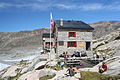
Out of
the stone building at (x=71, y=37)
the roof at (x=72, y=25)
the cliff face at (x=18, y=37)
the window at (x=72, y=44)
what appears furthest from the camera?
the cliff face at (x=18, y=37)

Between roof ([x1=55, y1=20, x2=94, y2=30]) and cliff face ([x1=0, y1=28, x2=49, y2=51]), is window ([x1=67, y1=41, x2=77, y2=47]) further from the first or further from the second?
cliff face ([x1=0, y1=28, x2=49, y2=51])

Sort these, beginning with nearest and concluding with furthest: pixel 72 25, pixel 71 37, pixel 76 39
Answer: pixel 71 37, pixel 76 39, pixel 72 25

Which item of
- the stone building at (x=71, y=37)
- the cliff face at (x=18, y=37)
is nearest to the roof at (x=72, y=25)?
the stone building at (x=71, y=37)

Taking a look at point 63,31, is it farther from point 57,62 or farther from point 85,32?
point 57,62

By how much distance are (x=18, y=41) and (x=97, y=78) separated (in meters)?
138

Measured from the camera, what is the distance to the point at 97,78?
14500 mm

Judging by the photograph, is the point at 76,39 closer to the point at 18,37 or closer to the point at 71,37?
the point at 71,37

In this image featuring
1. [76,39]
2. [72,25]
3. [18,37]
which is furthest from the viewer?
[18,37]

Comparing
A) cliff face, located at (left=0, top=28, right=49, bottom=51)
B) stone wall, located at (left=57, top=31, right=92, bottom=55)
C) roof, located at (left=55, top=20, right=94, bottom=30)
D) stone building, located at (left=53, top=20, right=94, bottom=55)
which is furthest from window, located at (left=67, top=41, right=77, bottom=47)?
cliff face, located at (left=0, top=28, right=49, bottom=51)

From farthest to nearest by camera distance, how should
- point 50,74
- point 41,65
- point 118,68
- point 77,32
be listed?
point 77,32 → point 41,65 → point 50,74 → point 118,68

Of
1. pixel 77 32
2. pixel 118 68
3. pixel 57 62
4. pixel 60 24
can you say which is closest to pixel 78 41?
pixel 77 32

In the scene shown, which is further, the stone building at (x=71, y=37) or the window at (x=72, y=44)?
the window at (x=72, y=44)

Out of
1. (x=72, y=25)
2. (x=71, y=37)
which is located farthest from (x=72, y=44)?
(x=72, y=25)

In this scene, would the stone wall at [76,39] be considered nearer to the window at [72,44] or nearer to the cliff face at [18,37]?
the window at [72,44]
